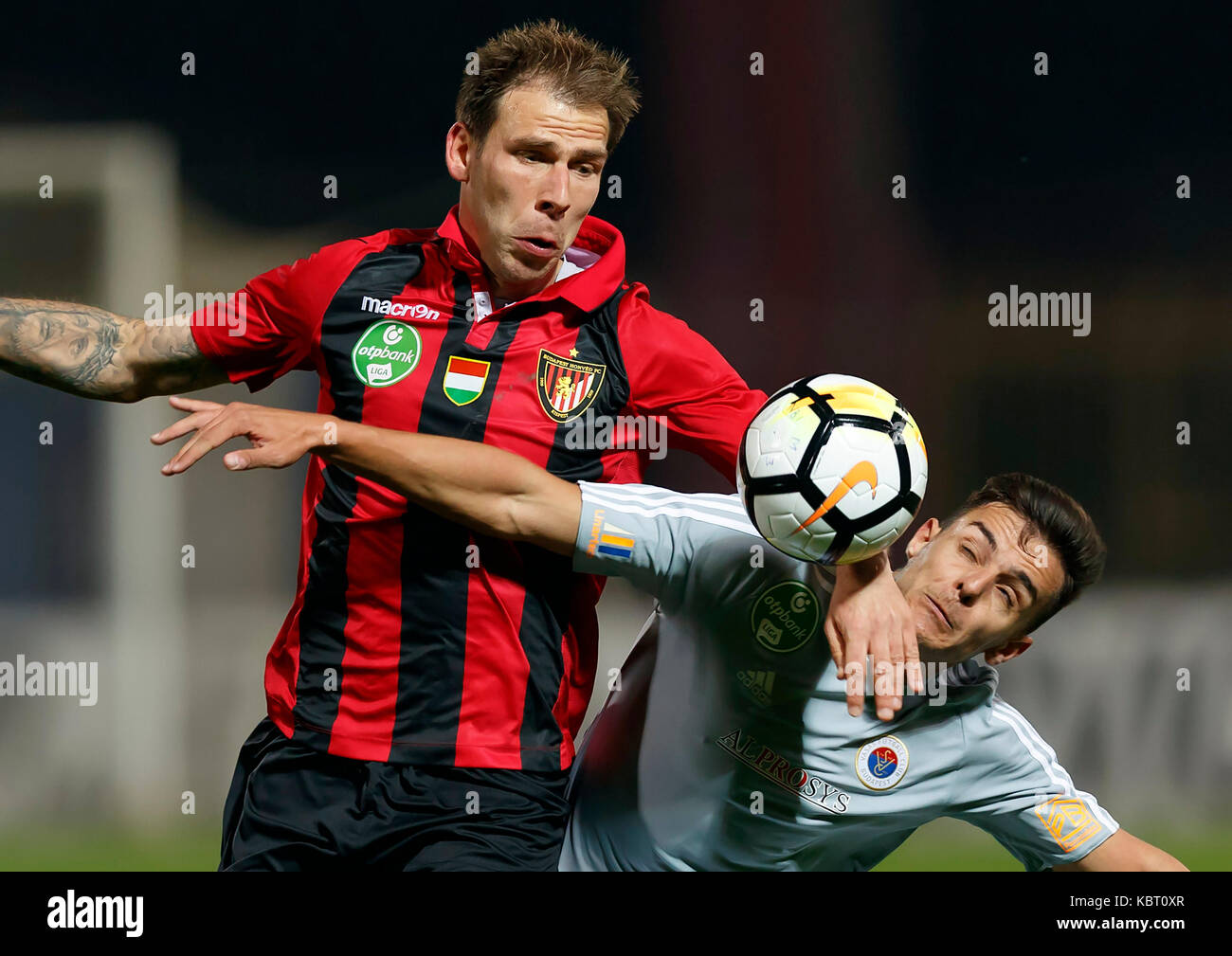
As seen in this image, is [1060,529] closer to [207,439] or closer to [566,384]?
[566,384]

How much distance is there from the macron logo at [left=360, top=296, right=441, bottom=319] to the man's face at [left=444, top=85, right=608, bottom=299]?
166 mm

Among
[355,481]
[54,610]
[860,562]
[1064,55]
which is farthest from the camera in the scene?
[1064,55]

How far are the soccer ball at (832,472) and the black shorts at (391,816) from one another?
75cm

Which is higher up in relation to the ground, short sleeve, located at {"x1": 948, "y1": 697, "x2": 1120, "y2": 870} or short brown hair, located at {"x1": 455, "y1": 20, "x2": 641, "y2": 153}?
short brown hair, located at {"x1": 455, "y1": 20, "x2": 641, "y2": 153}

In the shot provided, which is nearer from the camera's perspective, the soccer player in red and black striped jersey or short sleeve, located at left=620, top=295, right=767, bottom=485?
the soccer player in red and black striped jersey

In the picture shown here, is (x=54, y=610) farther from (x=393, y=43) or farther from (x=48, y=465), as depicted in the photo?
(x=393, y=43)

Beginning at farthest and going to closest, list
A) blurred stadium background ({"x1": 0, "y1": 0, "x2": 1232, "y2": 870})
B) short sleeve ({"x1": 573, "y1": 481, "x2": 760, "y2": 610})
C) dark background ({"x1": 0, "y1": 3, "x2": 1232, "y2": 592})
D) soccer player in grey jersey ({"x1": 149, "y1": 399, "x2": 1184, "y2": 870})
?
dark background ({"x1": 0, "y1": 3, "x2": 1232, "y2": 592}), blurred stadium background ({"x1": 0, "y1": 0, "x2": 1232, "y2": 870}), soccer player in grey jersey ({"x1": 149, "y1": 399, "x2": 1184, "y2": 870}), short sleeve ({"x1": 573, "y1": 481, "x2": 760, "y2": 610})

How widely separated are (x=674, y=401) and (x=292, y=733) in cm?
104

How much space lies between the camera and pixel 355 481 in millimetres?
2490

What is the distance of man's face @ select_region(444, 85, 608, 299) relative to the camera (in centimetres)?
247

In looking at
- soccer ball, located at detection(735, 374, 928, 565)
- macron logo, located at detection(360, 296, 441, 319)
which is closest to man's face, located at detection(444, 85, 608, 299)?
macron logo, located at detection(360, 296, 441, 319)

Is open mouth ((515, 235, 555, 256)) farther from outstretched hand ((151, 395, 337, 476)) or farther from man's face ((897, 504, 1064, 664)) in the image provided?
man's face ((897, 504, 1064, 664))

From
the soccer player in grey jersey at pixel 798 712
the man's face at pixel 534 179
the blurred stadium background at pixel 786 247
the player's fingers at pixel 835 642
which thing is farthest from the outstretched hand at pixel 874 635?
the blurred stadium background at pixel 786 247
